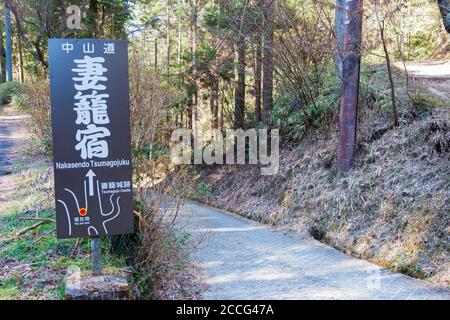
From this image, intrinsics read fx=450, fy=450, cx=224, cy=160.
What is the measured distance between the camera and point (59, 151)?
458 cm

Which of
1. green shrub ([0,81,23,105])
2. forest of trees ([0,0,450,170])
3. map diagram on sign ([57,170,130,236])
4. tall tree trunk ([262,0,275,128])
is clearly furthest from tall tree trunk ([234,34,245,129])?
green shrub ([0,81,23,105])

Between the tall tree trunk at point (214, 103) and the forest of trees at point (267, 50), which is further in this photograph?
the tall tree trunk at point (214, 103)

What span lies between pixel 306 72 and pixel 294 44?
89cm

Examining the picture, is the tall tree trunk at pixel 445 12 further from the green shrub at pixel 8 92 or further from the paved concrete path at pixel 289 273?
the green shrub at pixel 8 92

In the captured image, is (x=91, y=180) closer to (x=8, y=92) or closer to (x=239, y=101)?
(x=239, y=101)

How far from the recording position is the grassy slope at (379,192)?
7.30 metres

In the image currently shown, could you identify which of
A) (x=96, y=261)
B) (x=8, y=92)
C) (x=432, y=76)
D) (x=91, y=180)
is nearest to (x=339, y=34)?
(x=432, y=76)

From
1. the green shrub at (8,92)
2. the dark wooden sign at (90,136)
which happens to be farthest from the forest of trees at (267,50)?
the green shrub at (8,92)

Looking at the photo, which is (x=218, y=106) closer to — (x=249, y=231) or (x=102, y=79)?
(x=249, y=231)

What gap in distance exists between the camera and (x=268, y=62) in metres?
13.4

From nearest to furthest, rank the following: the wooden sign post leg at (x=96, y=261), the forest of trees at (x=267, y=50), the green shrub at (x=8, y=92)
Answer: the wooden sign post leg at (x=96, y=261)
the forest of trees at (x=267, y=50)
the green shrub at (x=8, y=92)

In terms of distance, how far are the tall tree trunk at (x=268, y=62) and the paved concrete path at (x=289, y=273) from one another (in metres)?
5.79

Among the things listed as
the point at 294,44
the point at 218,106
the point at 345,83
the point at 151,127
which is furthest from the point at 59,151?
the point at 218,106
